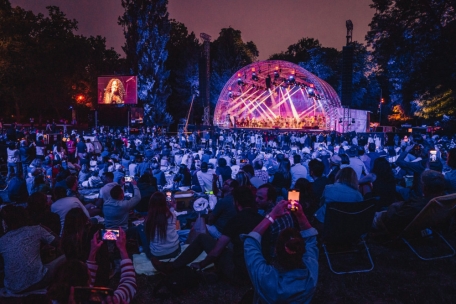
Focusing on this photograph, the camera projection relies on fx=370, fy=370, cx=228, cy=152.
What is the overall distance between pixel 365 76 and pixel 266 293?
39892 mm

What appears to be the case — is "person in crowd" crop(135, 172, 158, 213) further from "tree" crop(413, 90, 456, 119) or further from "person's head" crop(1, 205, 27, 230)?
"tree" crop(413, 90, 456, 119)

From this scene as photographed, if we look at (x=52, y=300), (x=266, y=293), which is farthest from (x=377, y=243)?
(x=52, y=300)

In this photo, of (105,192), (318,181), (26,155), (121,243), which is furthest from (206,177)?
(26,155)

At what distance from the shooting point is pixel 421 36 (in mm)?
17422

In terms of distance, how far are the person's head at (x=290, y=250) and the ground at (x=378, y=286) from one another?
5.81 ft

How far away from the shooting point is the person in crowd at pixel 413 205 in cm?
436

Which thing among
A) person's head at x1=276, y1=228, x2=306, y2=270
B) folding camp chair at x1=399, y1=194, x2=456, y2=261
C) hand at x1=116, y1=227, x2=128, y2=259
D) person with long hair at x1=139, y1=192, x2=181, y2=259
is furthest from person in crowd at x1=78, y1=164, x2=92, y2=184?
person's head at x1=276, y1=228, x2=306, y2=270

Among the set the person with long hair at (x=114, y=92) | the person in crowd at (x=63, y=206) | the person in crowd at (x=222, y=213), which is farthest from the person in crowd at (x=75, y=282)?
the person with long hair at (x=114, y=92)

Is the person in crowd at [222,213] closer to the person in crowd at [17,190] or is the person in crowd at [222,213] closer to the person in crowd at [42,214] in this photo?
the person in crowd at [42,214]

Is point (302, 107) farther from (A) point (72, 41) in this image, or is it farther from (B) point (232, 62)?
(A) point (72, 41)

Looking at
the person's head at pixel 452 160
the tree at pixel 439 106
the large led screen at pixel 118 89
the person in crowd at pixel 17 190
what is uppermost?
the large led screen at pixel 118 89

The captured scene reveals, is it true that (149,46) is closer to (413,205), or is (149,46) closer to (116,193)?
(116,193)

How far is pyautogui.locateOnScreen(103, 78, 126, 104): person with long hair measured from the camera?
97.7ft

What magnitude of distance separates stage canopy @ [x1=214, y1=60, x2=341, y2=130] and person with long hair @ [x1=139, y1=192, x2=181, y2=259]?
26360 millimetres
